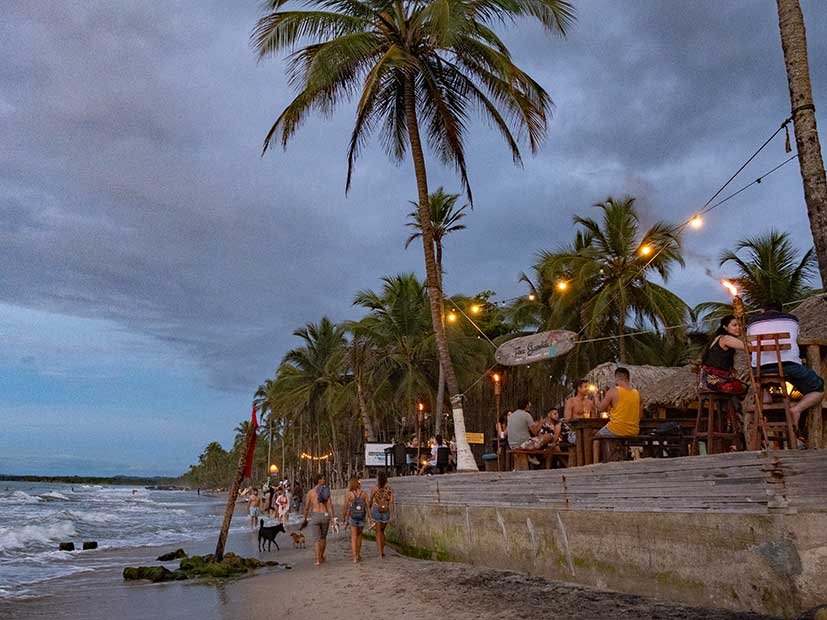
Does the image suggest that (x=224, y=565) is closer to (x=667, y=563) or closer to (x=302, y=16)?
(x=667, y=563)

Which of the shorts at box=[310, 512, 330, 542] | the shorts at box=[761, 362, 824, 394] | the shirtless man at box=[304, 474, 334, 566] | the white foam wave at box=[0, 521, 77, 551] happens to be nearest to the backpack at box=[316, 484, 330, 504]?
the shirtless man at box=[304, 474, 334, 566]

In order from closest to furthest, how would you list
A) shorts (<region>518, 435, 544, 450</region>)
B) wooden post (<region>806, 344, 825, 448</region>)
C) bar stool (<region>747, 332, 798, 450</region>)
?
bar stool (<region>747, 332, 798, 450</region>) < wooden post (<region>806, 344, 825, 448</region>) < shorts (<region>518, 435, 544, 450</region>)

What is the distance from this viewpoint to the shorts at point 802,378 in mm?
6379

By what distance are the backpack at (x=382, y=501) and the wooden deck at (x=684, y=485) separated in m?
3.48

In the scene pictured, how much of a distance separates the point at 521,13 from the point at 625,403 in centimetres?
962

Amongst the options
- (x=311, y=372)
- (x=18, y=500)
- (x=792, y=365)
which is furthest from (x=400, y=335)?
(x=18, y=500)

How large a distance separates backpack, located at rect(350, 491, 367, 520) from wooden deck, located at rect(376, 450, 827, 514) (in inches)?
145

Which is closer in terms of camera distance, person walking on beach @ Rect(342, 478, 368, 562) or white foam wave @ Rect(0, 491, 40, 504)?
person walking on beach @ Rect(342, 478, 368, 562)

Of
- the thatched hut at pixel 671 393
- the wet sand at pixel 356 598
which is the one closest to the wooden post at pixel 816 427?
the wet sand at pixel 356 598

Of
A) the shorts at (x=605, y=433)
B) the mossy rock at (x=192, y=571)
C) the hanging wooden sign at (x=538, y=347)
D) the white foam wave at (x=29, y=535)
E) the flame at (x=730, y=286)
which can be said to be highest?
the hanging wooden sign at (x=538, y=347)

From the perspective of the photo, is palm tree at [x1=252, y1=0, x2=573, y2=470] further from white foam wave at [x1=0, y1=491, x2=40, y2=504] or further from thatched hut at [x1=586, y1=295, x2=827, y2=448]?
white foam wave at [x1=0, y1=491, x2=40, y2=504]

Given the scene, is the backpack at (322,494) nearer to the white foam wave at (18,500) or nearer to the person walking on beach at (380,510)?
the person walking on beach at (380,510)

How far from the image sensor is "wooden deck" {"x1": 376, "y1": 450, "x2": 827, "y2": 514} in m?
5.52

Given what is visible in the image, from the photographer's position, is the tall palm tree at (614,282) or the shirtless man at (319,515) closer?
the shirtless man at (319,515)
